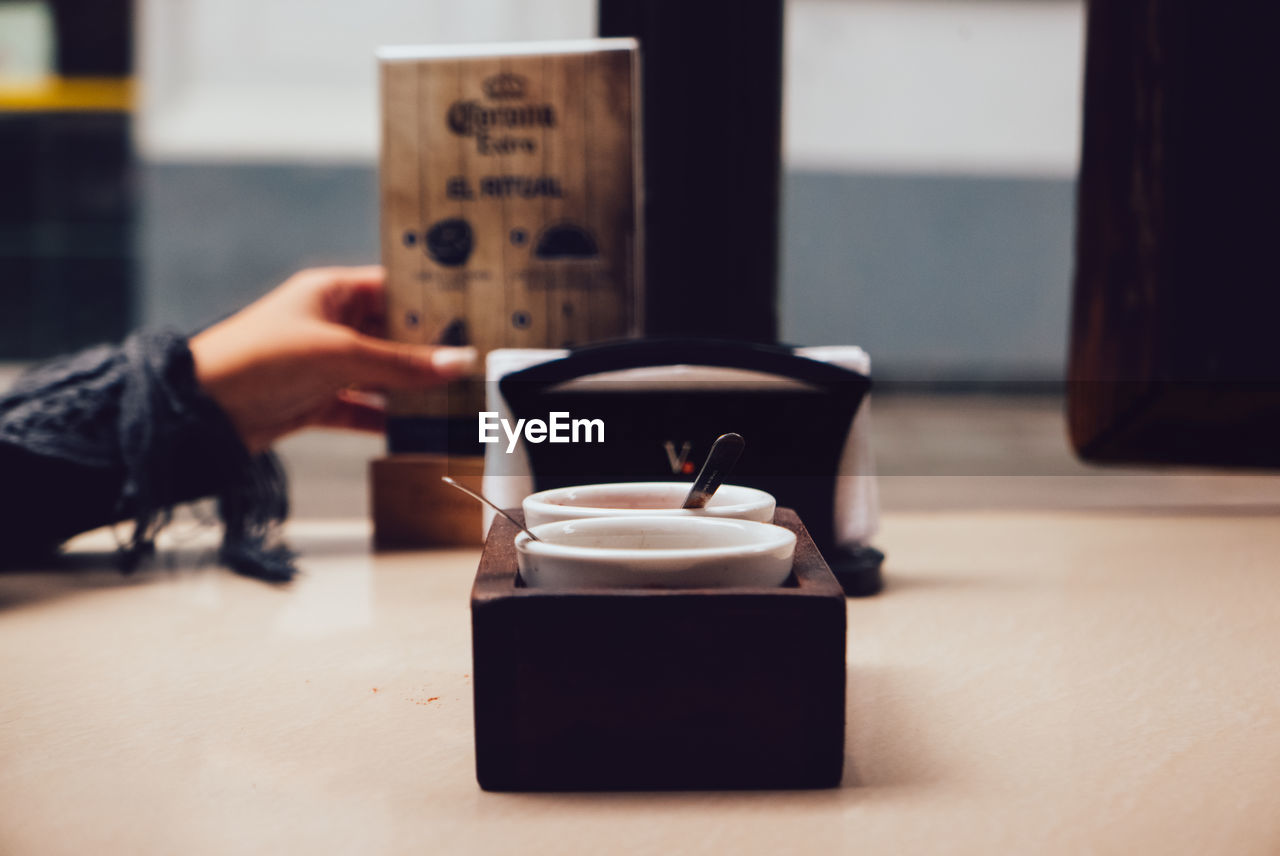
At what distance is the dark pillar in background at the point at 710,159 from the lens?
0.95 metres

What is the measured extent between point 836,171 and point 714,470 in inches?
163

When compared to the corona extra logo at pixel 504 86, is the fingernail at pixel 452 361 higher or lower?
lower

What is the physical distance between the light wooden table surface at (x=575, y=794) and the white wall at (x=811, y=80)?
2268mm

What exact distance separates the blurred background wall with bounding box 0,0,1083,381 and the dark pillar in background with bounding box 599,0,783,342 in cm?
235

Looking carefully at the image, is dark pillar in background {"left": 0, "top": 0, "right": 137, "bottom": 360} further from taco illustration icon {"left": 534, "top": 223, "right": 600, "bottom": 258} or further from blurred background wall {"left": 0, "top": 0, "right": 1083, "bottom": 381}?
taco illustration icon {"left": 534, "top": 223, "right": 600, "bottom": 258}

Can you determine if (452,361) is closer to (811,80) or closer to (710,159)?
(710,159)

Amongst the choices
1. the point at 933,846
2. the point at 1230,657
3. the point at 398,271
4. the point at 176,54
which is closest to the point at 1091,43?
the point at 933,846

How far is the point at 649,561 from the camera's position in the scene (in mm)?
362

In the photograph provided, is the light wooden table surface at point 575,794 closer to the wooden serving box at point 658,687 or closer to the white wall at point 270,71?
the wooden serving box at point 658,687

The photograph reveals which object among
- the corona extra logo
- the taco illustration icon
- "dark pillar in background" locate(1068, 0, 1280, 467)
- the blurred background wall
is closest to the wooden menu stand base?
the taco illustration icon

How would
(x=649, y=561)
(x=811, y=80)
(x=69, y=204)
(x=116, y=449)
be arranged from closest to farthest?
(x=649, y=561)
(x=116, y=449)
(x=811, y=80)
(x=69, y=204)

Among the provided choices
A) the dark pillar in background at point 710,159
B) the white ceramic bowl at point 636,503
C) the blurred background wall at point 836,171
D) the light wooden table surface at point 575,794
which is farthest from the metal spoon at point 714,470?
the blurred background wall at point 836,171

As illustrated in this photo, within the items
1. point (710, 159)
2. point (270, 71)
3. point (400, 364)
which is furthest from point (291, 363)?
point (270, 71)

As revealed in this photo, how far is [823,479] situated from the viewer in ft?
2.21
